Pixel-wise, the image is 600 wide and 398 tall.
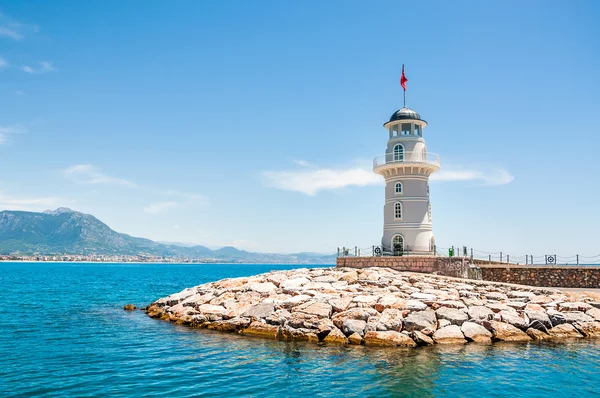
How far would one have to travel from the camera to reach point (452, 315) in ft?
59.5

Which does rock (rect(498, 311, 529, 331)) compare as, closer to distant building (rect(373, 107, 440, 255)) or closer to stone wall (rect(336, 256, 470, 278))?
stone wall (rect(336, 256, 470, 278))

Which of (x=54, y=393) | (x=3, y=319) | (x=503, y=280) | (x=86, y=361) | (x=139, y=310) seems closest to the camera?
(x=54, y=393)

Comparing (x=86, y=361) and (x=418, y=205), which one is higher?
(x=418, y=205)

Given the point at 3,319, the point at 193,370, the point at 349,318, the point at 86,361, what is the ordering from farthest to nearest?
the point at 3,319
the point at 349,318
the point at 86,361
the point at 193,370

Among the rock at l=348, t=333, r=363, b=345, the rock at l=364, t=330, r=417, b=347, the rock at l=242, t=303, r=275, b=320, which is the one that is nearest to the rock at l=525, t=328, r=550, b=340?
the rock at l=364, t=330, r=417, b=347

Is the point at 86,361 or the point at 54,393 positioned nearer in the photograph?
the point at 54,393

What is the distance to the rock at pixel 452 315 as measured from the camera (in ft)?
58.6

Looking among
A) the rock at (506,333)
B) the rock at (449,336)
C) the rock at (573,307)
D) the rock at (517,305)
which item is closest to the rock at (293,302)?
the rock at (449,336)

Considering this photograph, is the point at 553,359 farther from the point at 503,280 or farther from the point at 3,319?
the point at 3,319

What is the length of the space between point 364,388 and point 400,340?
5.10 metres

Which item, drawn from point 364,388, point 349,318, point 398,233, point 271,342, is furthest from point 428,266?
point 364,388

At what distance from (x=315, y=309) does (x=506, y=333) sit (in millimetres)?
7414

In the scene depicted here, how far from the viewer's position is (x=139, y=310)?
27.3 m

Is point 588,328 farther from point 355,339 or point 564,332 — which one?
point 355,339
